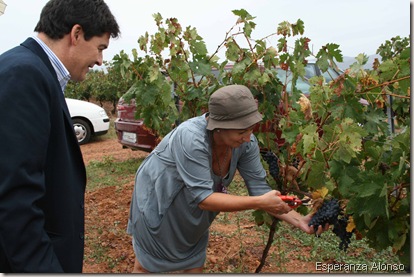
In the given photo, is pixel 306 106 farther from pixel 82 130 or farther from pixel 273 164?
pixel 82 130

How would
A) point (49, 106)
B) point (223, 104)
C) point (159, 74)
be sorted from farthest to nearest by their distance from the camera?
1. point (159, 74)
2. point (223, 104)
3. point (49, 106)

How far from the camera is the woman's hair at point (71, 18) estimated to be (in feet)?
4.75

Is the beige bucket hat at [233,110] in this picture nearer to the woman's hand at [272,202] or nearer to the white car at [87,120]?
the woman's hand at [272,202]

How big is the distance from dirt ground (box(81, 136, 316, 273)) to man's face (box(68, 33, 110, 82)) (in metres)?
2.49

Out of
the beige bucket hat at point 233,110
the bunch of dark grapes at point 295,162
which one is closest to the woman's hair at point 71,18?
the beige bucket hat at point 233,110

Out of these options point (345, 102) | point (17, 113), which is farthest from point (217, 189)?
point (17, 113)

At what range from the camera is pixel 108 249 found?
4.20 meters

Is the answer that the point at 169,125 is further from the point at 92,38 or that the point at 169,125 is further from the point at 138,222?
the point at 92,38

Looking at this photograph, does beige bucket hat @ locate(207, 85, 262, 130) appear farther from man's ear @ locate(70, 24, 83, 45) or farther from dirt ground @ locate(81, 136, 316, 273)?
dirt ground @ locate(81, 136, 316, 273)

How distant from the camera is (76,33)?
1.46m

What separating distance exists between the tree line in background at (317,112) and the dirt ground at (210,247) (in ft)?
3.58

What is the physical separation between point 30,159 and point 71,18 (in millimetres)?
502

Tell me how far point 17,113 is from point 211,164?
3.76ft

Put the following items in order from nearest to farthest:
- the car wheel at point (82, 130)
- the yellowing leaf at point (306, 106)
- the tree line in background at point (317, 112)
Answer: the tree line in background at point (317, 112)
the yellowing leaf at point (306, 106)
the car wheel at point (82, 130)
